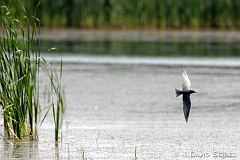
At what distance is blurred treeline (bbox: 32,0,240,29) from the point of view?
83.0 feet

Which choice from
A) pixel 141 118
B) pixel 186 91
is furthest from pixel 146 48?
pixel 186 91

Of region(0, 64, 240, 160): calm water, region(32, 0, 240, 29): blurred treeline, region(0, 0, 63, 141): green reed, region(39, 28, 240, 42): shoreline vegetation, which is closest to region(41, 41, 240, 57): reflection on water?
region(39, 28, 240, 42): shoreline vegetation

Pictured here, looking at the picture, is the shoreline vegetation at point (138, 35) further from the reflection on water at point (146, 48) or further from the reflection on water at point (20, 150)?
the reflection on water at point (20, 150)

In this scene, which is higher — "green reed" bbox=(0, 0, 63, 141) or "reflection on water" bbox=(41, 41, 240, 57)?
"green reed" bbox=(0, 0, 63, 141)

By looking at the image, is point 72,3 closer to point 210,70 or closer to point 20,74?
point 210,70

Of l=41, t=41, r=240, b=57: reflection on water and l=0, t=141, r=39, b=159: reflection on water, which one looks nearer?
l=0, t=141, r=39, b=159: reflection on water

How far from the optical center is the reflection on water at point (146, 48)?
64.1ft

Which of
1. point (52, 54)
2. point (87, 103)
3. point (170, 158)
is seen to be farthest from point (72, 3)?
point (170, 158)

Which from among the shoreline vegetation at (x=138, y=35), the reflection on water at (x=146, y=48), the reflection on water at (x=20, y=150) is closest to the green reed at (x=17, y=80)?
the reflection on water at (x=20, y=150)

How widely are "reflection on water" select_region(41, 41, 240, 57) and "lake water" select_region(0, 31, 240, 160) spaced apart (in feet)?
9.94

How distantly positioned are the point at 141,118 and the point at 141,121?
0.72 ft

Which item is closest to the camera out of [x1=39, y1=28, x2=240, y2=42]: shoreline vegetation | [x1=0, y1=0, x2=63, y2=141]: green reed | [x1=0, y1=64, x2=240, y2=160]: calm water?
[x1=0, y1=64, x2=240, y2=160]: calm water

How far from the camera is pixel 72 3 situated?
2589 cm

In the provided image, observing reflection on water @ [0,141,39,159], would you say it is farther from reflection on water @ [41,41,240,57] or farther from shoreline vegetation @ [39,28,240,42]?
shoreline vegetation @ [39,28,240,42]
